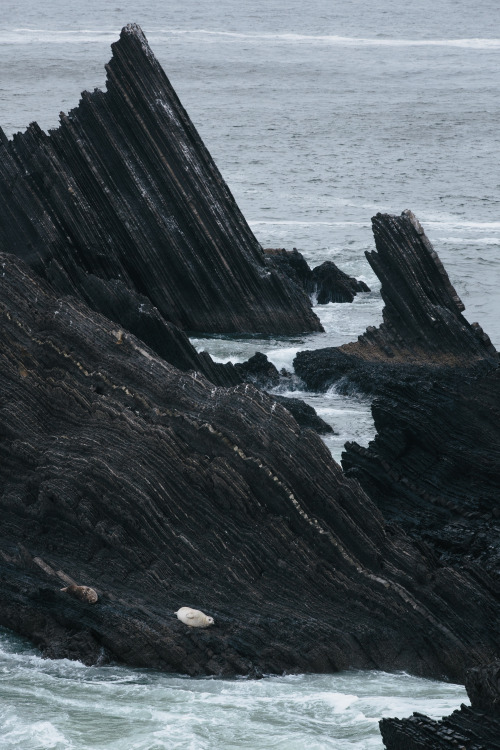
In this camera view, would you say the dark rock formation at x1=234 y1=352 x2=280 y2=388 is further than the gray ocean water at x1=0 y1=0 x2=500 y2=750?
Yes

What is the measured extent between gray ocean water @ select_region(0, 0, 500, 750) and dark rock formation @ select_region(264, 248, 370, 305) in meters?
0.66

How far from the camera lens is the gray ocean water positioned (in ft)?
48.6

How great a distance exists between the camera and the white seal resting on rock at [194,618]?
Answer: 16453 millimetres

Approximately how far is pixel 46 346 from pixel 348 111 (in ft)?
191

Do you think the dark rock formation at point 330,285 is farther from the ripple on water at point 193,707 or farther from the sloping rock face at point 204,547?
the ripple on water at point 193,707

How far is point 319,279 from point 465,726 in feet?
86.2

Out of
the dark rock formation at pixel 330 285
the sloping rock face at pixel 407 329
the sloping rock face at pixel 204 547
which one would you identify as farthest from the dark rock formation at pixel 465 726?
the dark rock formation at pixel 330 285

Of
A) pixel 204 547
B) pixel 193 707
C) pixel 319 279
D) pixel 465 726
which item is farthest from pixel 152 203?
pixel 465 726

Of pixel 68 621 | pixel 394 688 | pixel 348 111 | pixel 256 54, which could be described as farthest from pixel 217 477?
pixel 256 54

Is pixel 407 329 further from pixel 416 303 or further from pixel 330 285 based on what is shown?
pixel 330 285

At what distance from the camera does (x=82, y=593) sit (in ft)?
55.2

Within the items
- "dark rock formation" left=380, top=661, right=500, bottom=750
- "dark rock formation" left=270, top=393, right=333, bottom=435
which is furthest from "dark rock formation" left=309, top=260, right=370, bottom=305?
"dark rock formation" left=380, top=661, right=500, bottom=750

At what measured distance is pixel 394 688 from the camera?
15.8 m

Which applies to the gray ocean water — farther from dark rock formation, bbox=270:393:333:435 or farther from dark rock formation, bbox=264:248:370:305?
dark rock formation, bbox=264:248:370:305
